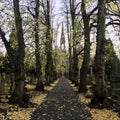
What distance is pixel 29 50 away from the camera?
33.7 meters

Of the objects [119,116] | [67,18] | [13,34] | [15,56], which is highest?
[67,18]

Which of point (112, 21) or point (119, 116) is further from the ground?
point (112, 21)

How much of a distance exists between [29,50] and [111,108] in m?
17.9

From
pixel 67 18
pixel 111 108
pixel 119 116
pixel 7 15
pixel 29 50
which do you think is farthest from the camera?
pixel 67 18

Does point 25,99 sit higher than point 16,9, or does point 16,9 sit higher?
point 16,9

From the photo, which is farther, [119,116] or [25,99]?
[25,99]

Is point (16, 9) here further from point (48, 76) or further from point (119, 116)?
point (48, 76)

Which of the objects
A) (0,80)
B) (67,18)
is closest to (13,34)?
(0,80)

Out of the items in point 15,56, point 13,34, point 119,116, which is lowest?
point 119,116

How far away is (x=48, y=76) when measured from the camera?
47.0 meters

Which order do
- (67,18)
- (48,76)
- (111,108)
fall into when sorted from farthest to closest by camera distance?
(67,18), (48,76), (111,108)

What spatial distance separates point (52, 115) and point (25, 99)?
478 centimetres

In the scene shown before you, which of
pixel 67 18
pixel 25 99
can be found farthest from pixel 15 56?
pixel 67 18

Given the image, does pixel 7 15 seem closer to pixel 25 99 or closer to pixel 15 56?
pixel 15 56
